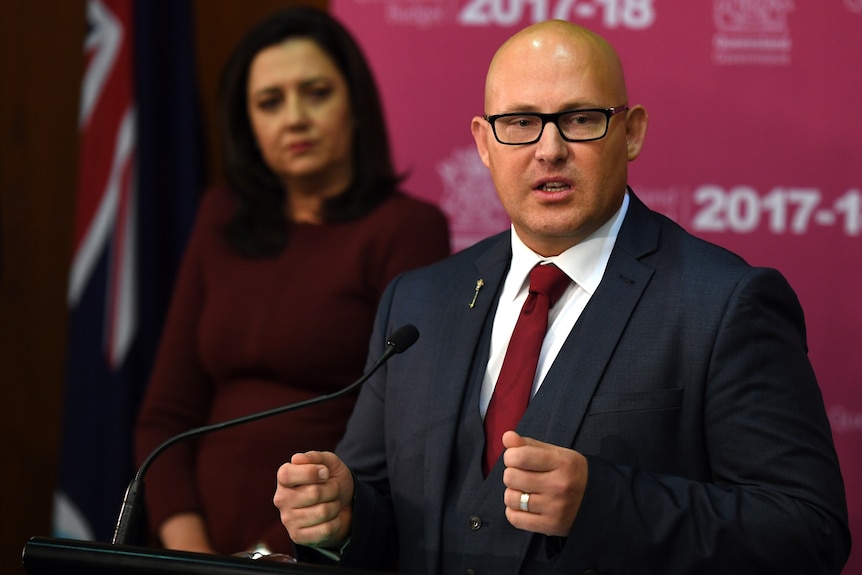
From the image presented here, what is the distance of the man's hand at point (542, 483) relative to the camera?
4.67ft

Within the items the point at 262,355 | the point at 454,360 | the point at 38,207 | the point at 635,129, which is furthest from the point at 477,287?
the point at 38,207

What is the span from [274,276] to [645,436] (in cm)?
125

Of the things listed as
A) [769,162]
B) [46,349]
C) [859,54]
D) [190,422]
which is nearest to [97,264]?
[46,349]

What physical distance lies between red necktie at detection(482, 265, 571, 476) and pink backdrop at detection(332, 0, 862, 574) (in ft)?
3.90

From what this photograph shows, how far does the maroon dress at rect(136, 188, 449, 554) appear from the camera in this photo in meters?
2.51

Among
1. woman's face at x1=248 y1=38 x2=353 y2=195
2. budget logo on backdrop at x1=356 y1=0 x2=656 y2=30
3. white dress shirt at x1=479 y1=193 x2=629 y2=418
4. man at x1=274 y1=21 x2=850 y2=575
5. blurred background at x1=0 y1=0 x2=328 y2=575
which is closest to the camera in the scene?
man at x1=274 y1=21 x2=850 y2=575

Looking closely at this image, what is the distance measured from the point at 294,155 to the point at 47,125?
1436 millimetres

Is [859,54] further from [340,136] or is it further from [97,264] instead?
[97,264]

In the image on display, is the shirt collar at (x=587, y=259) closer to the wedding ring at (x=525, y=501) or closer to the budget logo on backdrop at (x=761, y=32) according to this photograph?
the wedding ring at (x=525, y=501)

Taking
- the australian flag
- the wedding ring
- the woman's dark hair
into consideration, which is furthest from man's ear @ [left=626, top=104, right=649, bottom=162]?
the australian flag

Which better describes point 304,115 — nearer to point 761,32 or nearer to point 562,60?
point 562,60

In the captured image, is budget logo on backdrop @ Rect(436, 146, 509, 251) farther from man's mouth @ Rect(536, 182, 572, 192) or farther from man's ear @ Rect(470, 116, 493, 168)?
man's mouth @ Rect(536, 182, 572, 192)

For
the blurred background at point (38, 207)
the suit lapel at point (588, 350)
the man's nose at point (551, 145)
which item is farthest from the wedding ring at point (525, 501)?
the blurred background at point (38, 207)

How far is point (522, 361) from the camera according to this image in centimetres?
177
